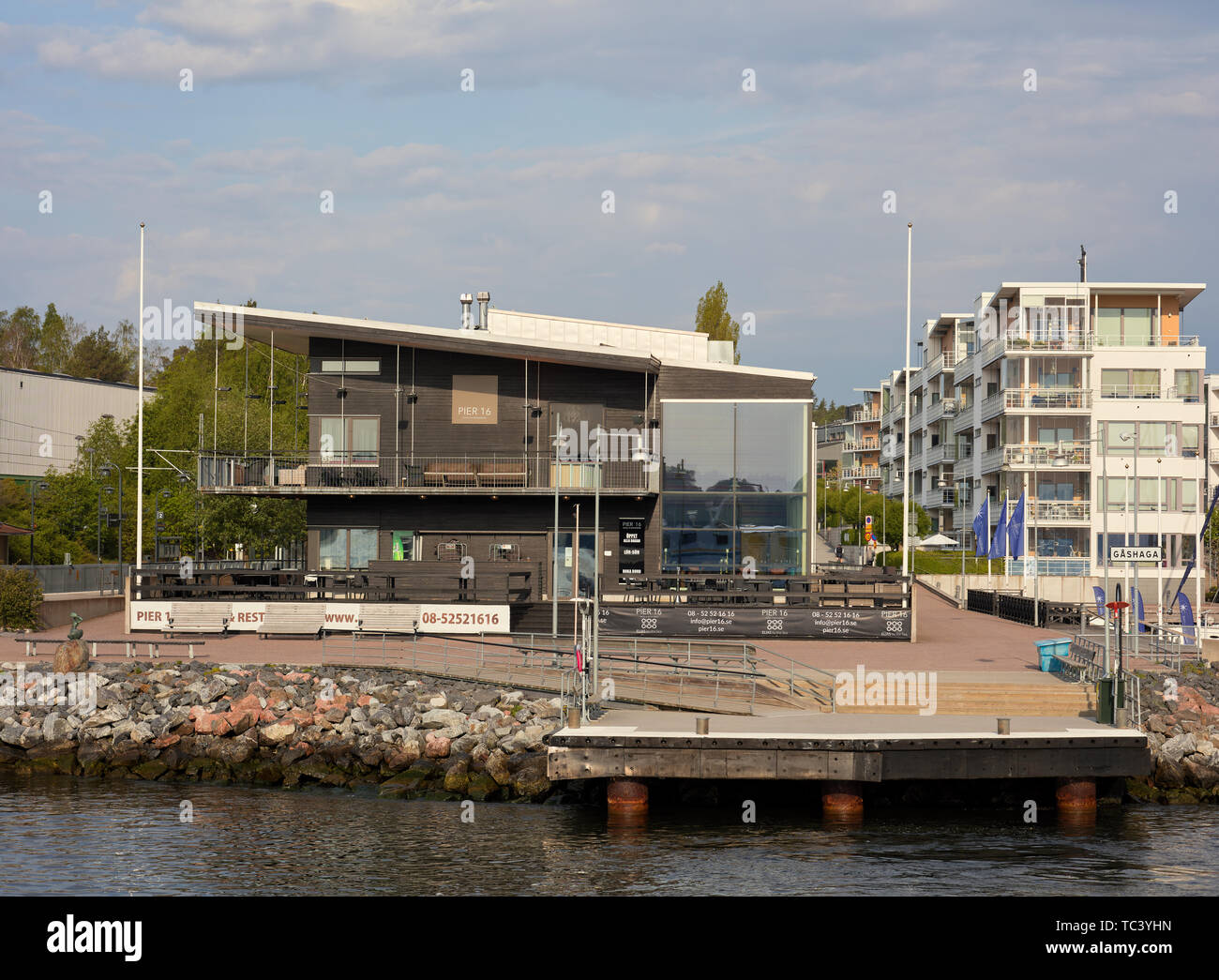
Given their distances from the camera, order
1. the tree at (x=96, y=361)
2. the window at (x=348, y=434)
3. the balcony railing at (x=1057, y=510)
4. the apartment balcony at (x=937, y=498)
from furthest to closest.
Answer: the tree at (x=96, y=361) → the apartment balcony at (x=937, y=498) → the balcony railing at (x=1057, y=510) → the window at (x=348, y=434)

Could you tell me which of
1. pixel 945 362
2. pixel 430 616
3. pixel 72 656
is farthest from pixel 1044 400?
pixel 72 656

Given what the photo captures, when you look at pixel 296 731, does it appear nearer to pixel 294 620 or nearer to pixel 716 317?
pixel 294 620

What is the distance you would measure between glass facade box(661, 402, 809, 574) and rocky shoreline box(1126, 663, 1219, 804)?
15114 mm

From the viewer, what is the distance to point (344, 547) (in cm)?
4356

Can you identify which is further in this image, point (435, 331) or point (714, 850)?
point (435, 331)

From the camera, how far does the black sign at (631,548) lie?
141ft

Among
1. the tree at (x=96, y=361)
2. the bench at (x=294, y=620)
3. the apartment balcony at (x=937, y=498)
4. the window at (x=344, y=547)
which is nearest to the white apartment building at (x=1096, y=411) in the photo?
the apartment balcony at (x=937, y=498)

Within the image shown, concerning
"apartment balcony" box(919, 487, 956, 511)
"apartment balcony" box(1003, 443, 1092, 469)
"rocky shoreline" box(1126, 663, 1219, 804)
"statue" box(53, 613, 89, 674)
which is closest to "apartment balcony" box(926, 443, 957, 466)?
"apartment balcony" box(919, 487, 956, 511)

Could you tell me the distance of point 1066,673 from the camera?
94.5ft

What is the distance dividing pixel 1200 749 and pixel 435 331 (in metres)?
27.3

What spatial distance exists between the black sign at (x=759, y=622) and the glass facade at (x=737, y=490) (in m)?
5.42

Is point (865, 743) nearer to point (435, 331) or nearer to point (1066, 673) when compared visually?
point (1066, 673)

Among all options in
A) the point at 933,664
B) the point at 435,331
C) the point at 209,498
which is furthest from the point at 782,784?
the point at 209,498

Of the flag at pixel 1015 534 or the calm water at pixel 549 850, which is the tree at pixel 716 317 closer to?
the flag at pixel 1015 534
